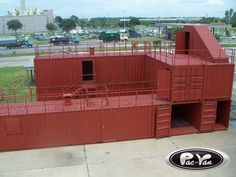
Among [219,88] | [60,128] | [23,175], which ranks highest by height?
[219,88]

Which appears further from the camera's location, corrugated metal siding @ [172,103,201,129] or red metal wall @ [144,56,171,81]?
red metal wall @ [144,56,171,81]

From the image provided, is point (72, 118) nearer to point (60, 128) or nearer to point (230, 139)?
point (60, 128)

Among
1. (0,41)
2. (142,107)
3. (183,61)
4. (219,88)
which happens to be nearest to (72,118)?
(142,107)

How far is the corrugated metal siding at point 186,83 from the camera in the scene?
15.1 meters

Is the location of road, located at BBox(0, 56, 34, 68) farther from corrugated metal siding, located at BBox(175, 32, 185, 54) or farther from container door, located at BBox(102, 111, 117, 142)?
container door, located at BBox(102, 111, 117, 142)

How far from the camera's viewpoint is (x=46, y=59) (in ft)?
60.2

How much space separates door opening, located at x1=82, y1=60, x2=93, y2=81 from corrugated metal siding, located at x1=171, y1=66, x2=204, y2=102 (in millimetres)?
6195

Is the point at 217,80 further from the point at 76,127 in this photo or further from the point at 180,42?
the point at 76,127

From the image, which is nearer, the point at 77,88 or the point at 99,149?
the point at 99,149

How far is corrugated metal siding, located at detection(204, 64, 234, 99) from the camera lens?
1538cm

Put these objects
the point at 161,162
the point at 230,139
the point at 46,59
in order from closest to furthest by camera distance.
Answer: the point at 161,162 → the point at 230,139 → the point at 46,59

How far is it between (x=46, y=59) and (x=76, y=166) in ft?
26.3

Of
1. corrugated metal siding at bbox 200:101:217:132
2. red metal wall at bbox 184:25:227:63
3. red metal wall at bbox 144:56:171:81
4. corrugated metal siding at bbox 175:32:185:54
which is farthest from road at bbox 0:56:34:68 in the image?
corrugated metal siding at bbox 200:101:217:132

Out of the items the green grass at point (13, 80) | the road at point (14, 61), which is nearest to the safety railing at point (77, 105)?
the green grass at point (13, 80)
